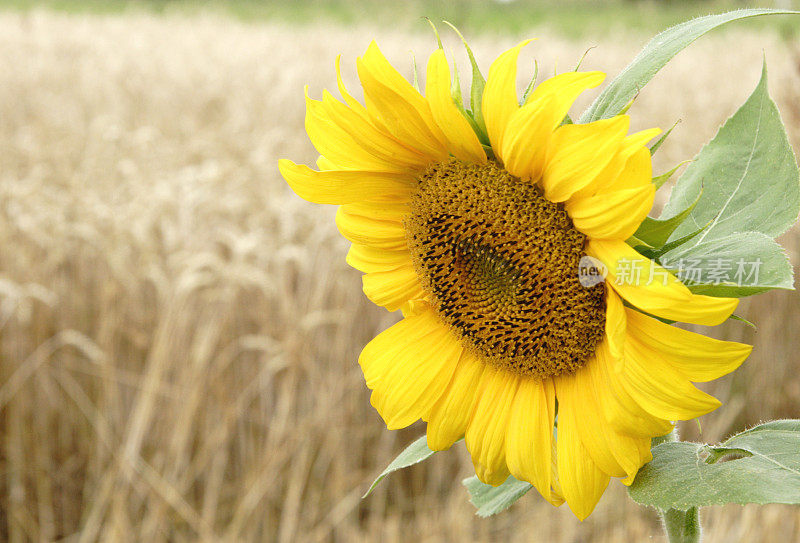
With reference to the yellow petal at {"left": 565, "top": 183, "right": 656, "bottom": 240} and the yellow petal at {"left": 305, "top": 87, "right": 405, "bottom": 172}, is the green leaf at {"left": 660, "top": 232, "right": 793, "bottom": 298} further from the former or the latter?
the yellow petal at {"left": 305, "top": 87, "right": 405, "bottom": 172}

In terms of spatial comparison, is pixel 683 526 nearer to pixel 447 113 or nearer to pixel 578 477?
pixel 578 477

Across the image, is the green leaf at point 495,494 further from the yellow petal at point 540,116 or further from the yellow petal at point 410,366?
the yellow petal at point 540,116

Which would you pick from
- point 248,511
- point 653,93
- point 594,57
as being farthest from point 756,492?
point 594,57

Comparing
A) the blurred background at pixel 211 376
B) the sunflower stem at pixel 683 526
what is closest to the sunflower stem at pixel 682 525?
the sunflower stem at pixel 683 526

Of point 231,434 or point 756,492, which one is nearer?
point 756,492

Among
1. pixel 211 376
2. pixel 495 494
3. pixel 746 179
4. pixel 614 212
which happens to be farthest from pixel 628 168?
pixel 211 376

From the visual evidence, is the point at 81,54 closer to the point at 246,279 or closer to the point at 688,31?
the point at 246,279
